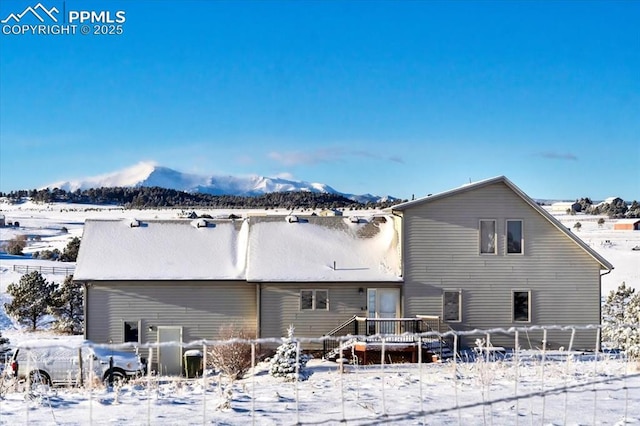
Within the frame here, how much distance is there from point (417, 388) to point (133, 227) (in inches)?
830

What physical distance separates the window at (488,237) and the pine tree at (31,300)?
68.7 ft

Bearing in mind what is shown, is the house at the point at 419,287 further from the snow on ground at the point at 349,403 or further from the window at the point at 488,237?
the snow on ground at the point at 349,403

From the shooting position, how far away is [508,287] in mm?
27016

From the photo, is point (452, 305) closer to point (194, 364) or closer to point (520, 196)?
point (520, 196)

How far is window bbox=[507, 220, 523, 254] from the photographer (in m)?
27.0

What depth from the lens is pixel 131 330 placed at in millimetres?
27141

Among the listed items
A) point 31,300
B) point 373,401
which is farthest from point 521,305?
point 31,300

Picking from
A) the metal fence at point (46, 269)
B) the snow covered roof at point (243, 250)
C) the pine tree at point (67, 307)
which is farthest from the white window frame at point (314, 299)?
the metal fence at point (46, 269)

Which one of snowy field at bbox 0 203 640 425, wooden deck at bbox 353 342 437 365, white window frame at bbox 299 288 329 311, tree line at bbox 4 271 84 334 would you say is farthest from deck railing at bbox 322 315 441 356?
tree line at bbox 4 271 84 334

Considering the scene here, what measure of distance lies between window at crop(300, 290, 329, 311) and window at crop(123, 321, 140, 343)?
18.8 ft

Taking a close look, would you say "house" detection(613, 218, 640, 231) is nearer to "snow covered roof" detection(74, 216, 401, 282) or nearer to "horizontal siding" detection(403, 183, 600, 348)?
"horizontal siding" detection(403, 183, 600, 348)

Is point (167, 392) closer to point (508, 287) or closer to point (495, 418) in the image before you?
point (495, 418)

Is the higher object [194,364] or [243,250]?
[243,250]

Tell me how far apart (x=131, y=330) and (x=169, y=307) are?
152 centimetres
